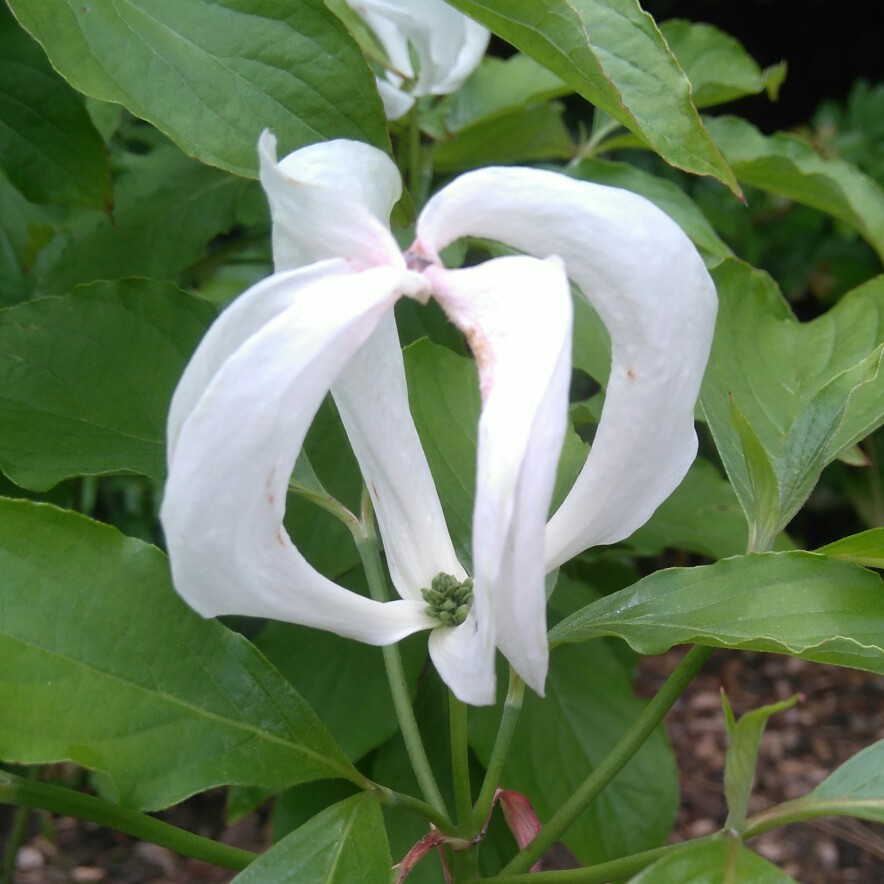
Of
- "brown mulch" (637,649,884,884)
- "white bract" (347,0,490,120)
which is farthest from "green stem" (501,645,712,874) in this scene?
"brown mulch" (637,649,884,884)

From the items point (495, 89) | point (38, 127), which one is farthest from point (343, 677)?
point (495, 89)

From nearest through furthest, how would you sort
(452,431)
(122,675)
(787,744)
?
(122,675)
(452,431)
(787,744)

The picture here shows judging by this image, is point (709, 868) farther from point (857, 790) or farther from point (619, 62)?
point (619, 62)

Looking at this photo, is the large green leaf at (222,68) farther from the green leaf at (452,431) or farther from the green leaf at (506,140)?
the green leaf at (506,140)

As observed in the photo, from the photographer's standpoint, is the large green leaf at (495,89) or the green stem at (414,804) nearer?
the green stem at (414,804)

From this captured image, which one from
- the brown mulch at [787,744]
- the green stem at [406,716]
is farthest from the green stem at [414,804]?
the brown mulch at [787,744]
